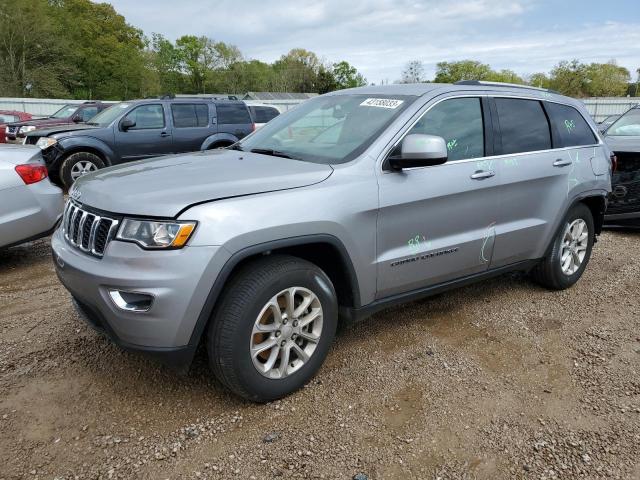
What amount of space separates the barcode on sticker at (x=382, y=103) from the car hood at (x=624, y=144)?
457 cm

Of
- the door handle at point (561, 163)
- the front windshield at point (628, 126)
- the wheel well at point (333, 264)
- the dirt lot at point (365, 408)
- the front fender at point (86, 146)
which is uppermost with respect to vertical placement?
the front windshield at point (628, 126)

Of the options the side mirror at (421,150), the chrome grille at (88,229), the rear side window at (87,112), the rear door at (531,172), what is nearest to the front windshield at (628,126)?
the rear door at (531,172)

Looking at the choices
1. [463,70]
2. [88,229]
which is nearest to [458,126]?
[88,229]

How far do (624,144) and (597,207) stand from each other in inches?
101

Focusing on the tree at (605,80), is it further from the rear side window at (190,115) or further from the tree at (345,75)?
the rear side window at (190,115)

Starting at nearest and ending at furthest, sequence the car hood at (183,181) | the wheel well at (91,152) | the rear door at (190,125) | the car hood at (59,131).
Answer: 1. the car hood at (183,181)
2. the wheel well at (91,152)
3. the car hood at (59,131)
4. the rear door at (190,125)

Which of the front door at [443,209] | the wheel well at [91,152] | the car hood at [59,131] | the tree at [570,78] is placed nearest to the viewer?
the front door at [443,209]

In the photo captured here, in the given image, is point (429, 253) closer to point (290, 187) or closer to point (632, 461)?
point (290, 187)

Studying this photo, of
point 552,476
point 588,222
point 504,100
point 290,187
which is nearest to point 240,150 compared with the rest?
point 290,187

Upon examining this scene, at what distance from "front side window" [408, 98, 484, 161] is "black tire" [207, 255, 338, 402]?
1244 millimetres

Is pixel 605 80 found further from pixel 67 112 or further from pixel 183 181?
pixel 183 181

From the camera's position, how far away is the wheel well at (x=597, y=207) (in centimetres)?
466

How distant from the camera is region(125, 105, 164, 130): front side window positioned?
32.7 feet

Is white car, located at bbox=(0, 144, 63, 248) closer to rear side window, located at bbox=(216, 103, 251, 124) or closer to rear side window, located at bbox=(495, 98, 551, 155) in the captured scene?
rear side window, located at bbox=(495, 98, 551, 155)
